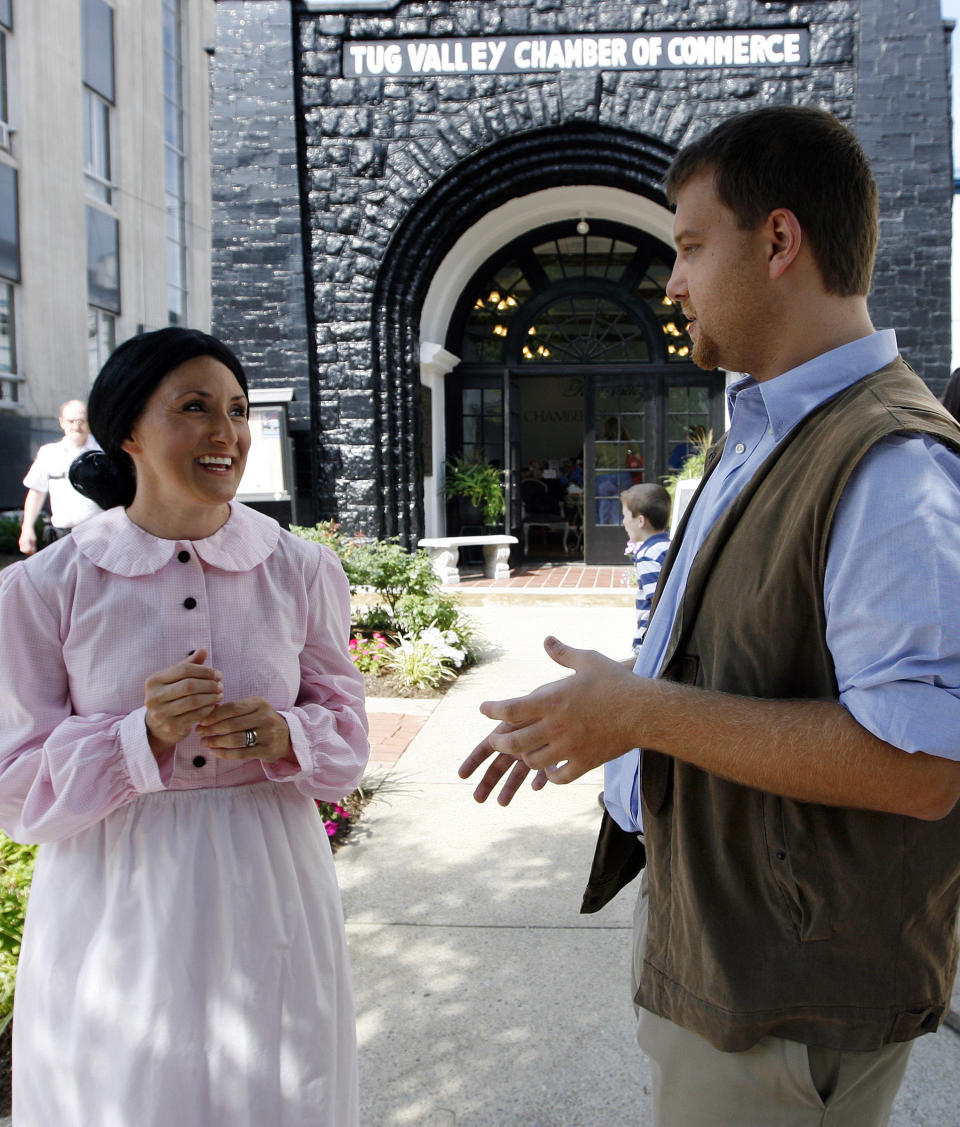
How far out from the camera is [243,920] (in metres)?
1.75

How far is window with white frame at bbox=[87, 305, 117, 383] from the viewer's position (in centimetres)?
1916

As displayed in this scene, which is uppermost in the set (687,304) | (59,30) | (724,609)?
(59,30)

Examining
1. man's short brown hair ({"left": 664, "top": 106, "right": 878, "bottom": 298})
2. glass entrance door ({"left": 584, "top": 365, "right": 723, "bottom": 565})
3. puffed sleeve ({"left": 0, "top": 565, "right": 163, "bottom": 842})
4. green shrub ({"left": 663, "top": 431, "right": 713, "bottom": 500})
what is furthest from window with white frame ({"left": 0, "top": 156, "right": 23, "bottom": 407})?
man's short brown hair ({"left": 664, "top": 106, "right": 878, "bottom": 298})

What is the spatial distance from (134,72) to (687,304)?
22.4m

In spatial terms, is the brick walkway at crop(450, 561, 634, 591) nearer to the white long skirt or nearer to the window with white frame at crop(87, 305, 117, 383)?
the white long skirt

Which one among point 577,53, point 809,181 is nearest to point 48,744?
point 809,181

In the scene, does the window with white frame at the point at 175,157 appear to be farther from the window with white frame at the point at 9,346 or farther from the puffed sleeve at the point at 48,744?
the puffed sleeve at the point at 48,744

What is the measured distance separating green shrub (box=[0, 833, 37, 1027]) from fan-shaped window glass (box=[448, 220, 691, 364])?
419 inches

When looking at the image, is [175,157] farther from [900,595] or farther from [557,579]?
[900,595]

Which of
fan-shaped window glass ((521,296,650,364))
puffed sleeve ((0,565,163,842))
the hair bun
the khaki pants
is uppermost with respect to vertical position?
fan-shaped window glass ((521,296,650,364))

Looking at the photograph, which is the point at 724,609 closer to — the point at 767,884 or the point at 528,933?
the point at 767,884

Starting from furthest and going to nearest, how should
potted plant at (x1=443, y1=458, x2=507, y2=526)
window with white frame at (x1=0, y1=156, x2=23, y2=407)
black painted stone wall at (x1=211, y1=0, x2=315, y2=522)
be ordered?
window with white frame at (x1=0, y1=156, x2=23, y2=407) → potted plant at (x1=443, y1=458, x2=507, y2=526) → black painted stone wall at (x1=211, y1=0, x2=315, y2=522)

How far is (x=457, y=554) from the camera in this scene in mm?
12008

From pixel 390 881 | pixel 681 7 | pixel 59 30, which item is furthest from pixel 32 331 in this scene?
pixel 390 881
